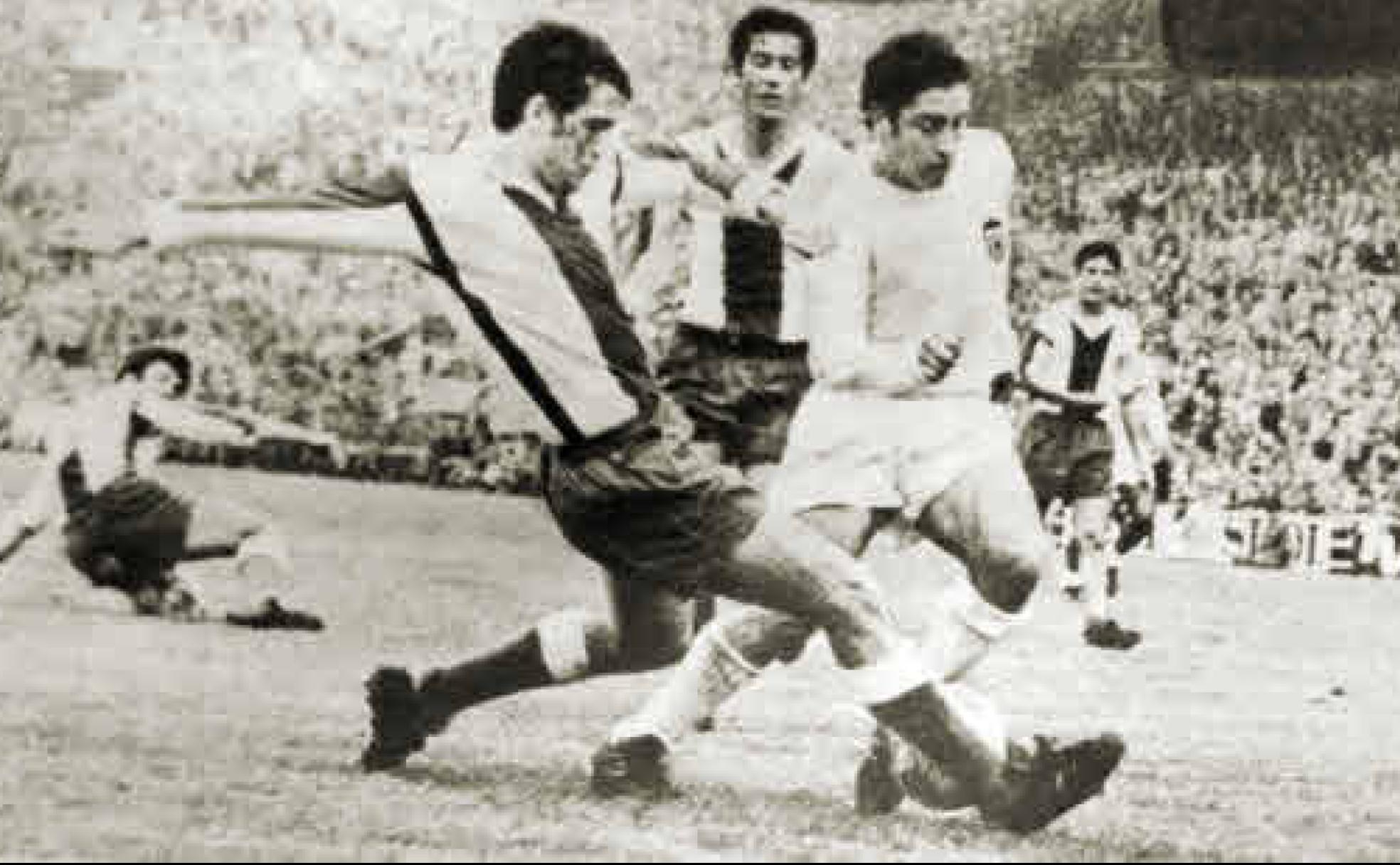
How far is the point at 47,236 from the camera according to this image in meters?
4.67

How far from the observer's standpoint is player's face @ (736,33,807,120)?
4.25m

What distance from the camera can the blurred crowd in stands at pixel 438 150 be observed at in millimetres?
4422

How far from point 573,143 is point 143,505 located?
5.24ft

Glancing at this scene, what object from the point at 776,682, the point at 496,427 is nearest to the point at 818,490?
the point at 776,682

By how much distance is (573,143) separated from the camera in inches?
157

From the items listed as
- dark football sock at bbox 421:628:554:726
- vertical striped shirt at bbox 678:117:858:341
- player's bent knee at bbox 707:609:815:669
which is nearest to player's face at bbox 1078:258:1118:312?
vertical striped shirt at bbox 678:117:858:341

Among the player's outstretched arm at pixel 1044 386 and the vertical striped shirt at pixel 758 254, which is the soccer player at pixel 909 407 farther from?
the player's outstretched arm at pixel 1044 386

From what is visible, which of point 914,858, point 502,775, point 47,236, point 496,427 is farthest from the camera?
point 47,236

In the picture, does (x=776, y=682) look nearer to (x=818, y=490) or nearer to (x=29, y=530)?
(x=818, y=490)

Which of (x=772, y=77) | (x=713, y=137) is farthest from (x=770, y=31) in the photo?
(x=713, y=137)

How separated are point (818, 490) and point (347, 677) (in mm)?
1111

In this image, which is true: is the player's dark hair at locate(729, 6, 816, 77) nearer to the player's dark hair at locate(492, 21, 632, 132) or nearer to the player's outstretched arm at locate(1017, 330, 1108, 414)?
the player's dark hair at locate(492, 21, 632, 132)

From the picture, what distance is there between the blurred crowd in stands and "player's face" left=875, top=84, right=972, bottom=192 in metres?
0.21

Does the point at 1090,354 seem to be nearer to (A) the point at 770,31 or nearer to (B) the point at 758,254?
(B) the point at 758,254
